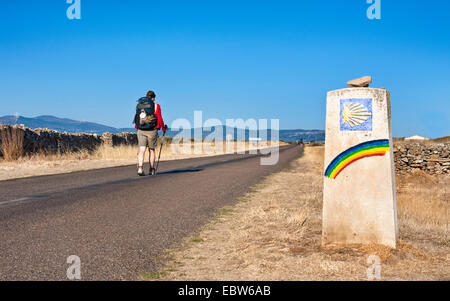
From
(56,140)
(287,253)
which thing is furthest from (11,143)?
(287,253)

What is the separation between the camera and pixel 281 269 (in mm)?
3803

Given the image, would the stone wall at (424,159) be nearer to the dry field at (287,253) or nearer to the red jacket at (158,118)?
the dry field at (287,253)

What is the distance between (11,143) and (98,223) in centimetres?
1637

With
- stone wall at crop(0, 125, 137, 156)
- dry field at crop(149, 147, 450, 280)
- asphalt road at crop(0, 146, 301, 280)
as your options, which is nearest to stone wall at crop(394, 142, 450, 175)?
asphalt road at crop(0, 146, 301, 280)

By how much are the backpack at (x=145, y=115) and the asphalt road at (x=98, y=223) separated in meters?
1.94

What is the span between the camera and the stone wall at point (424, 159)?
53.9ft

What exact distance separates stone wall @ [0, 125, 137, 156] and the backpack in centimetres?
1166

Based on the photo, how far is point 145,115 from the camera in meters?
11.8

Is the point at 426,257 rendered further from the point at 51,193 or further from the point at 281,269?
the point at 51,193
